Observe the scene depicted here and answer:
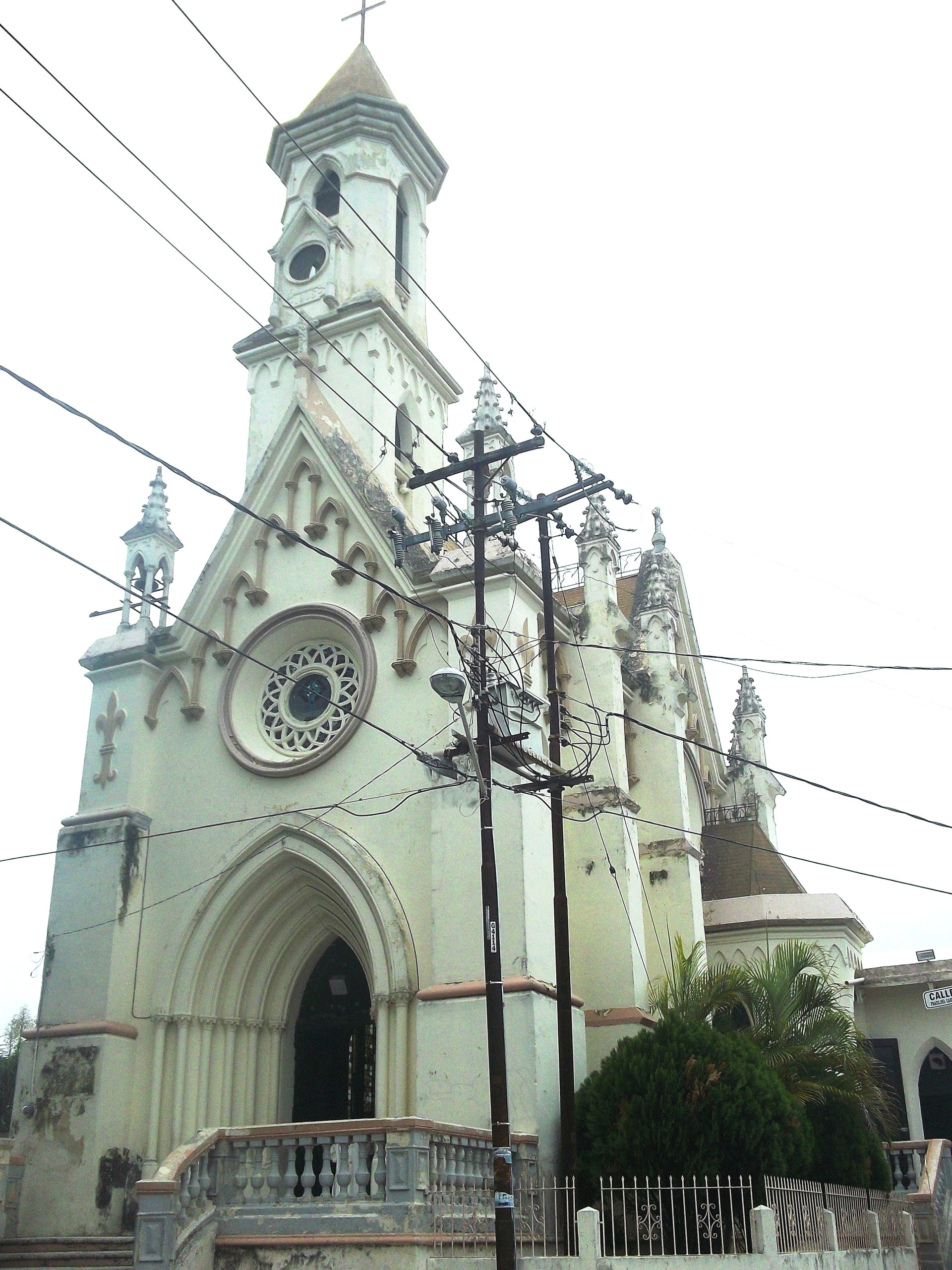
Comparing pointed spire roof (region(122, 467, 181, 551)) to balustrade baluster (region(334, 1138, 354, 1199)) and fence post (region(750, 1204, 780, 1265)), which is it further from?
fence post (region(750, 1204, 780, 1265))

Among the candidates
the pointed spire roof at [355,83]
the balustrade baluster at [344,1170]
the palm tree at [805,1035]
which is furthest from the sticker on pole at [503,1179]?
the pointed spire roof at [355,83]

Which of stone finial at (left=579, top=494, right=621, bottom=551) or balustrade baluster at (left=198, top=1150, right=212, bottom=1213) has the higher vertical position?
stone finial at (left=579, top=494, right=621, bottom=551)

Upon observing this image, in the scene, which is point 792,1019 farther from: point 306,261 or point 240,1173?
point 306,261

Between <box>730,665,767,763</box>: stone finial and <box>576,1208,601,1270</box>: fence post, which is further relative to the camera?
<box>730,665,767,763</box>: stone finial

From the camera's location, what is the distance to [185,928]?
21188 millimetres

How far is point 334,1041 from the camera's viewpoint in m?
22.1

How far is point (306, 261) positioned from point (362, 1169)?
20984 millimetres

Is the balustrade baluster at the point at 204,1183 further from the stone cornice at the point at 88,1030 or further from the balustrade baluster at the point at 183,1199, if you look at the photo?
the stone cornice at the point at 88,1030

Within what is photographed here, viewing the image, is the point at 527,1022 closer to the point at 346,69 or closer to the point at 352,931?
the point at 352,931

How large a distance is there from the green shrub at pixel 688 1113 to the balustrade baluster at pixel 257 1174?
13.2ft

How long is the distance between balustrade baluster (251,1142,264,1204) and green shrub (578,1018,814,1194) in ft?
13.2

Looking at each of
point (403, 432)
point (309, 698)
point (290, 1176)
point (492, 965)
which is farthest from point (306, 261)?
point (290, 1176)

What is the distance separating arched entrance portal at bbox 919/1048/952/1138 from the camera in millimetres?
26391

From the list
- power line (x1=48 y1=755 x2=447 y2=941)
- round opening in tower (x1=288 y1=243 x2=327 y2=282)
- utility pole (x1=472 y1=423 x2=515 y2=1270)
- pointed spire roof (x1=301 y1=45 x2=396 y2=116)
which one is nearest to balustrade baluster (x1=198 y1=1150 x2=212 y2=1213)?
utility pole (x1=472 y1=423 x2=515 y2=1270)
